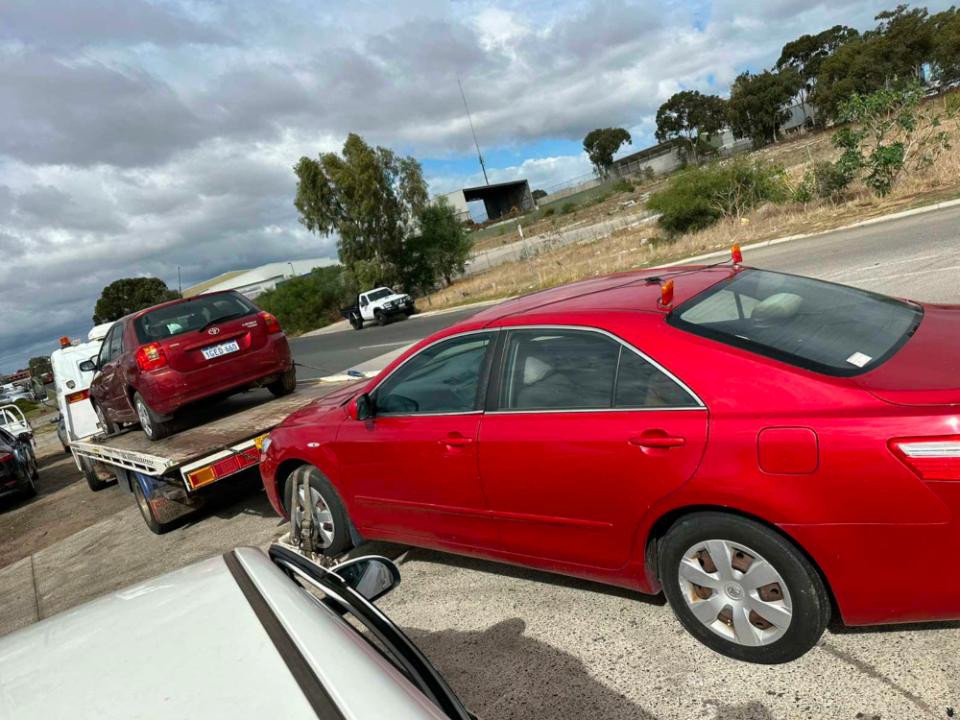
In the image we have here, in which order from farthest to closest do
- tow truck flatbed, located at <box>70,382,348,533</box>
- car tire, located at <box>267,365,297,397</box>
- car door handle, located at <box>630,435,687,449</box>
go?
car tire, located at <box>267,365,297,397</box> → tow truck flatbed, located at <box>70,382,348,533</box> → car door handle, located at <box>630,435,687,449</box>

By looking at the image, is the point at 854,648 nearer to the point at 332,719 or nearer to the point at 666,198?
the point at 332,719

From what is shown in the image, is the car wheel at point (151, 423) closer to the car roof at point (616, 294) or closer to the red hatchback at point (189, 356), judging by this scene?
the red hatchback at point (189, 356)

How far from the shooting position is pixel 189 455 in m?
5.85

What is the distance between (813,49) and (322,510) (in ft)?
241

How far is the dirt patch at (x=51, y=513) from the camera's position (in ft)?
27.9

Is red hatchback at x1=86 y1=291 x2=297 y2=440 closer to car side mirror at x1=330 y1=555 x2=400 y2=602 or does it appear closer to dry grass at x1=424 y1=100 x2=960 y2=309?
car side mirror at x1=330 y1=555 x2=400 y2=602

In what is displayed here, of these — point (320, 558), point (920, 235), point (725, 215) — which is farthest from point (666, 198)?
point (320, 558)

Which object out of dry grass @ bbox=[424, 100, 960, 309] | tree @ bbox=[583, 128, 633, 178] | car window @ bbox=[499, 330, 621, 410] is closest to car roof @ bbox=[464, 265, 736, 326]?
car window @ bbox=[499, 330, 621, 410]

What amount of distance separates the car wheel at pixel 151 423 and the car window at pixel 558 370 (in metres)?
5.19

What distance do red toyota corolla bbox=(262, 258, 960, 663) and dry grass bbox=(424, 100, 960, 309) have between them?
49.3ft

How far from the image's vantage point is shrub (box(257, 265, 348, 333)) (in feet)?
149

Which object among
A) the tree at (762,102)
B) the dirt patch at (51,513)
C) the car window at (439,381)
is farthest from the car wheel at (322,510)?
the tree at (762,102)

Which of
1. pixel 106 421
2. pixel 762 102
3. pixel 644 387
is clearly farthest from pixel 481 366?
pixel 762 102

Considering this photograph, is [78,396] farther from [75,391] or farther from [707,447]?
[707,447]
